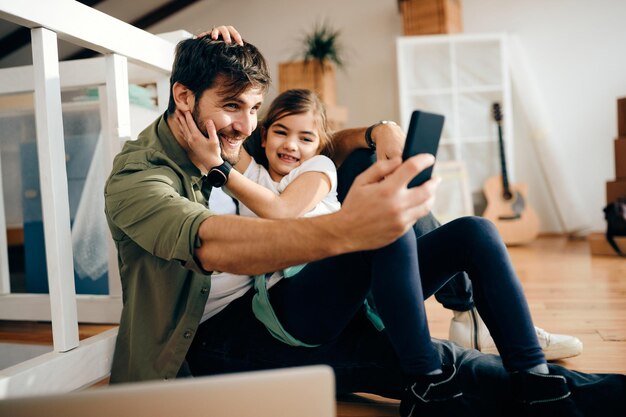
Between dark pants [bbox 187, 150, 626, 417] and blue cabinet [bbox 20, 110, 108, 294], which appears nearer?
dark pants [bbox 187, 150, 626, 417]

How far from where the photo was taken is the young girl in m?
0.97

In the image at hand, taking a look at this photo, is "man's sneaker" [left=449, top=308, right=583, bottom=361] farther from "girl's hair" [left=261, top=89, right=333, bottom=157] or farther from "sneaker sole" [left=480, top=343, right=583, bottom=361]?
"girl's hair" [left=261, top=89, right=333, bottom=157]

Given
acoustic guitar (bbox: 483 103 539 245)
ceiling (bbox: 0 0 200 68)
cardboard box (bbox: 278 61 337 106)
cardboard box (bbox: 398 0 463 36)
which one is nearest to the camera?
acoustic guitar (bbox: 483 103 539 245)

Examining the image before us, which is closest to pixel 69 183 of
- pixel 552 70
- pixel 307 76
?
pixel 307 76

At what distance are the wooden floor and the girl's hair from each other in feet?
2.23

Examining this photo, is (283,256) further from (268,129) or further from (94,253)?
(94,253)

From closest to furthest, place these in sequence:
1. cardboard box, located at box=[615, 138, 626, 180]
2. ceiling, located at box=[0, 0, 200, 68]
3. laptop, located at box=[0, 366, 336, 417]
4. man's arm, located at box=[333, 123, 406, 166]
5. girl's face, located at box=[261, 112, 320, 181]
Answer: laptop, located at box=[0, 366, 336, 417], man's arm, located at box=[333, 123, 406, 166], girl's face, located at box=[261, 112, 320, 181], cardboard box, located at box=[615, 138, 626, 180], ceiling, located at box=[0, 0, 200, 68]

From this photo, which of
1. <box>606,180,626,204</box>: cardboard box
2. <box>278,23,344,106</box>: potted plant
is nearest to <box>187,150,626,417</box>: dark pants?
<box>606,180,626,204</box>: cardboard box

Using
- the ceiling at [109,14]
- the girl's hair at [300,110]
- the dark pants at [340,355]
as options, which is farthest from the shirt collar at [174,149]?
the ceiling at [109,14]

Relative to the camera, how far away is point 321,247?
83cm

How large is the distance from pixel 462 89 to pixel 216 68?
3.29 meters

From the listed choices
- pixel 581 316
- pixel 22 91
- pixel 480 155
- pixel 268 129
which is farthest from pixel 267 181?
pixel 480 155

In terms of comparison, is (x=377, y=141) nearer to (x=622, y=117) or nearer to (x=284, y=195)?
(x=284, y=195)

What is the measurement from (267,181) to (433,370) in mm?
671
